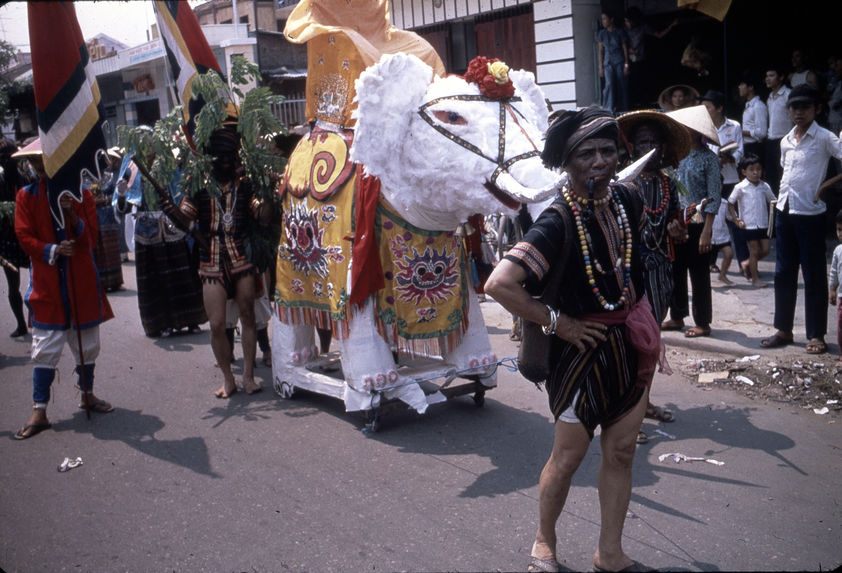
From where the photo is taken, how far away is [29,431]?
512 centimetres

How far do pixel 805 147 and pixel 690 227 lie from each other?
102cm

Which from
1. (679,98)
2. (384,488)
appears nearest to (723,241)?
(679,98)

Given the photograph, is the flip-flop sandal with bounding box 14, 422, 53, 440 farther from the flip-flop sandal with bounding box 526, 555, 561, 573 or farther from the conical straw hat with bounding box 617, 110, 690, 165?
the conical straw hat with bounding box 617, 110, 690, 165

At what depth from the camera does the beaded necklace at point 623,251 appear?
289 centimetres

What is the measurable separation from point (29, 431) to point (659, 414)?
4.12 m

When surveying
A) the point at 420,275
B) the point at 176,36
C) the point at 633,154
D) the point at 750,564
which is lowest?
the point at 750,564

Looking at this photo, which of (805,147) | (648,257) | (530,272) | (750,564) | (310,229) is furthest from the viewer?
(805,147)

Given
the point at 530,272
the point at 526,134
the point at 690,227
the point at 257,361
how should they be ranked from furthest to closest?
the point at 257,361, the point at 690,227, the point at 526,134, the point at 530,272

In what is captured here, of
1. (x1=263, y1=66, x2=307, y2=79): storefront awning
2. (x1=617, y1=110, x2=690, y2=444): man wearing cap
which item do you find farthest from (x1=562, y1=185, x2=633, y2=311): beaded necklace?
(x1=263, y1=66, x2=307, y2=79): storefront awning

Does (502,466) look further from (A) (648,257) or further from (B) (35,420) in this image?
(B) (35,420)

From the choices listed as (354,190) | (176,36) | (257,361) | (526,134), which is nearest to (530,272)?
(526,134)

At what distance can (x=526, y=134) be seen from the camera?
3924 mm

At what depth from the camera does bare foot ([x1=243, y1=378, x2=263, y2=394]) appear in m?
5.75

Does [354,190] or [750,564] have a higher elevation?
[354,190]
